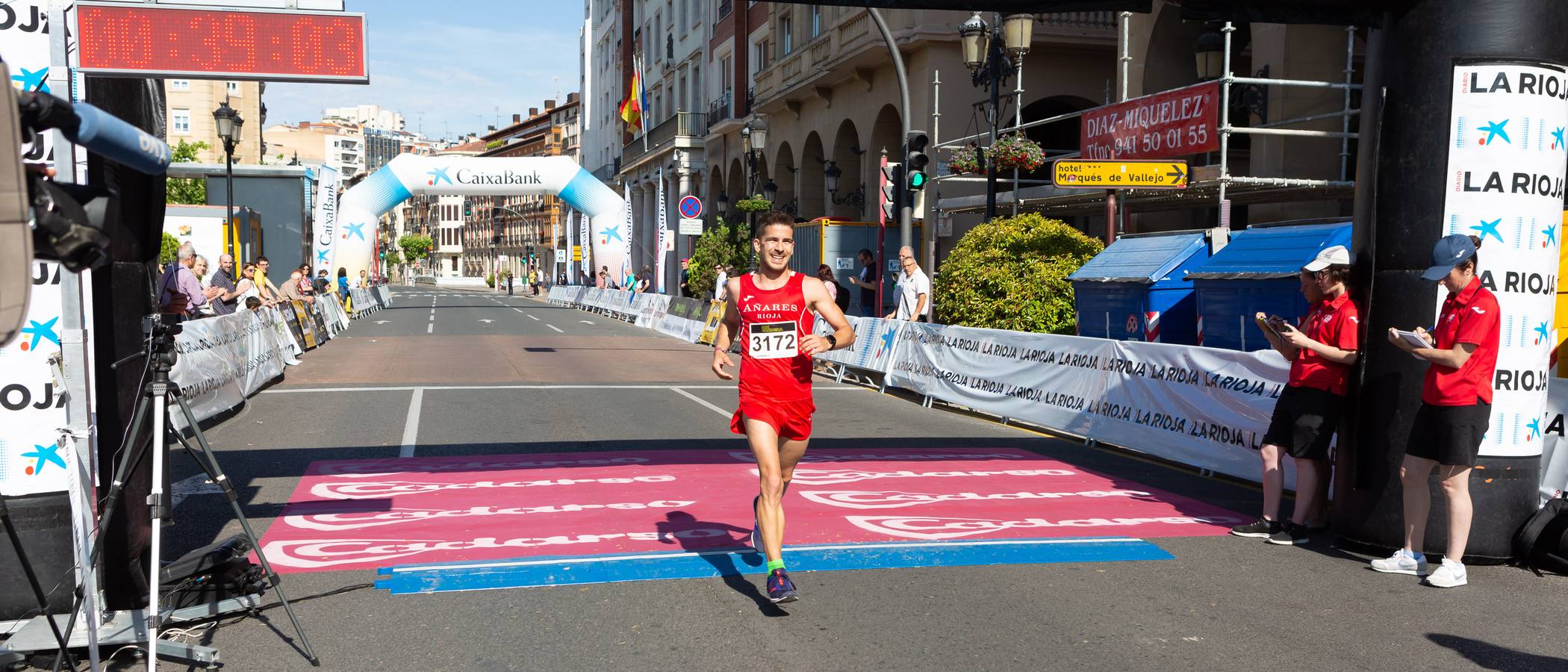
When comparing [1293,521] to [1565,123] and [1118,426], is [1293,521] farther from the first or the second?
[1118,426]

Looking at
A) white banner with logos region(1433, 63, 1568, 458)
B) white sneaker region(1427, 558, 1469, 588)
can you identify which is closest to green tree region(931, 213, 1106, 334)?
white banner with logos region(1433, 63, 1568, 458)

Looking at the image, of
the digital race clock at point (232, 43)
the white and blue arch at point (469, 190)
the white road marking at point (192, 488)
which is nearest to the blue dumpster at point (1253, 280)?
the digital race clock at point (232, 43)

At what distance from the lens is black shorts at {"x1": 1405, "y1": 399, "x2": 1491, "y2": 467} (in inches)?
243

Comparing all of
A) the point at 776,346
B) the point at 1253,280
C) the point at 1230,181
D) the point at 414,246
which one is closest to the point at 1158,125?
the point at 1230,181

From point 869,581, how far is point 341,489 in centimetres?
429

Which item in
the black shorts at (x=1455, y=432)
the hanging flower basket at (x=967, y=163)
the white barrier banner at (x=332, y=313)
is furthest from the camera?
the white barrier banner at (x=332, y=313)

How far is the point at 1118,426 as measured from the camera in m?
11.4

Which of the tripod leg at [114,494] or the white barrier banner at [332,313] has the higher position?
the tripod leg at [114,494]

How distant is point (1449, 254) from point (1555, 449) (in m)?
2.42

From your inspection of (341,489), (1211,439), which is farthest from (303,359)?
(1211,439)

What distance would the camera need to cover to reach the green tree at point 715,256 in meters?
36.2

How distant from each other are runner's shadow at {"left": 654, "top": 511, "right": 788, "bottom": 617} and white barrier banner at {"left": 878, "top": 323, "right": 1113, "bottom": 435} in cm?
555

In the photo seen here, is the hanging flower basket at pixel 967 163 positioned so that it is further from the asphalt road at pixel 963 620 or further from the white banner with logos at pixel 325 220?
the white banner with logos at pixel 325 220

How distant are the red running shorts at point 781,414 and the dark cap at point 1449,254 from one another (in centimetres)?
316
